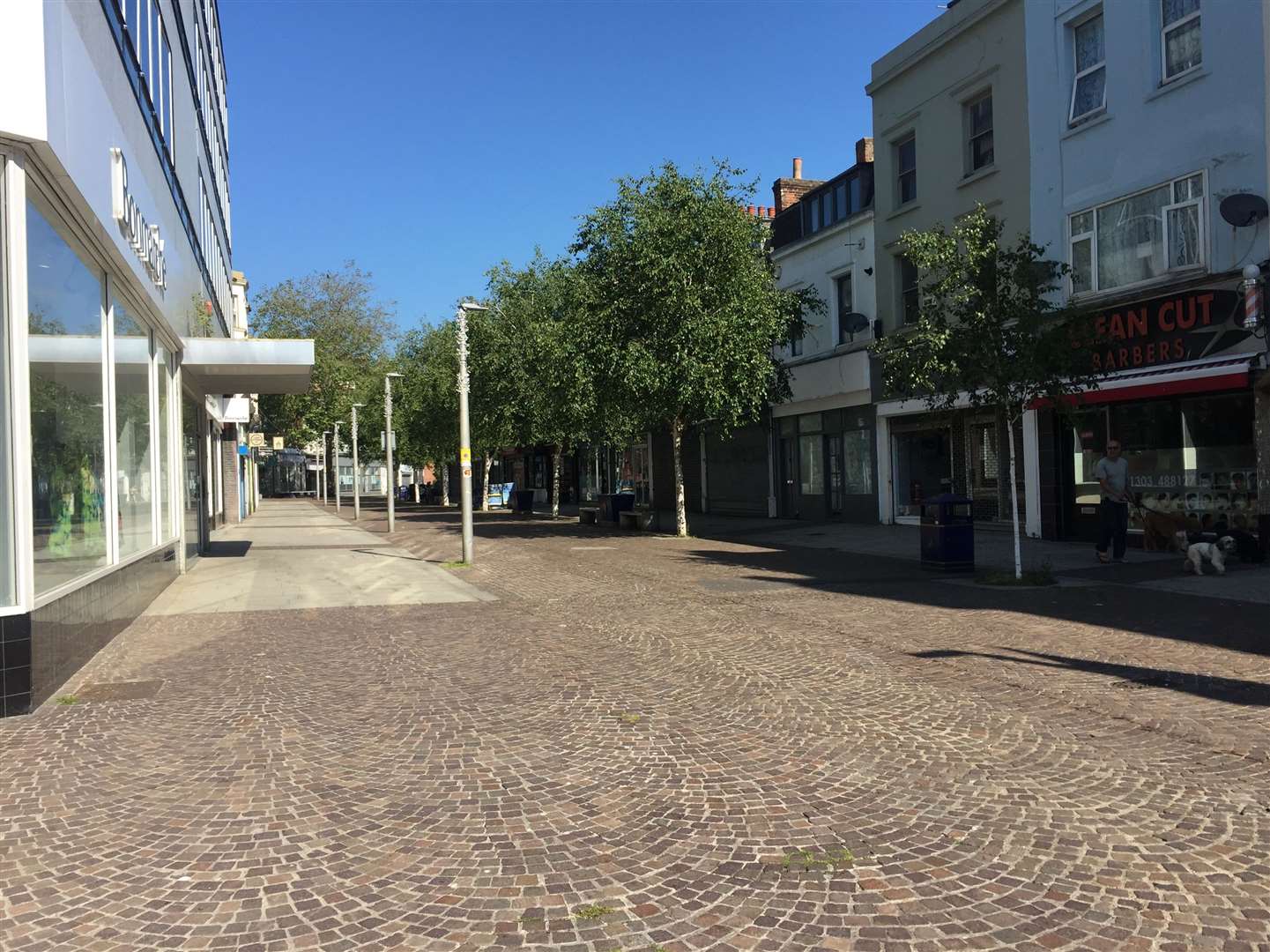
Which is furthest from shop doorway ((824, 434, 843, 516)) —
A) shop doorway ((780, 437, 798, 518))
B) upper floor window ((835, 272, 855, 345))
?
upper floor window ((835, 272, 855, 345))

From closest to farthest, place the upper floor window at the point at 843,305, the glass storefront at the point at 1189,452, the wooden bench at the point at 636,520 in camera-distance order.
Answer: the glass storefront at the point at 1189,452 < the wooden bench at the point at 636,520 < the upper floor window at the point at 843,305

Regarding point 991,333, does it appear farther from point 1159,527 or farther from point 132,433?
point 132,433

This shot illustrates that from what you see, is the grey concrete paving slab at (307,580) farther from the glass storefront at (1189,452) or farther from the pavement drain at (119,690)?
the glass storefront at (1189,452)

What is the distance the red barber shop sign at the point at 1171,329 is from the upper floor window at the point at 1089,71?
4065mm

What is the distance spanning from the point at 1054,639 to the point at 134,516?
408 inches

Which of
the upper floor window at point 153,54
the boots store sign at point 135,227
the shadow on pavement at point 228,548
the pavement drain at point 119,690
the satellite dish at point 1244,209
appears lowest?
the pavement drain at point 119,690

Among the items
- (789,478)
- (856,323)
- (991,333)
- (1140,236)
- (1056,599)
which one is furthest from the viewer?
(789,478)

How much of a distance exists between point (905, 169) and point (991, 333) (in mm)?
12259

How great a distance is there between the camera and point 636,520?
24688 mm

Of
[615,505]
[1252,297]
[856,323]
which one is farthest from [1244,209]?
[615,505]

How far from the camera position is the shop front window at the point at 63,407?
265 inches

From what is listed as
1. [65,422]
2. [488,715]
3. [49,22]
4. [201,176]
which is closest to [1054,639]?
[488,715]

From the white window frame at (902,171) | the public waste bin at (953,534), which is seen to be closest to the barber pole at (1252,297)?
the public waste bin at (953,534)

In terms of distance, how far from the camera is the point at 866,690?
6.50 metres
